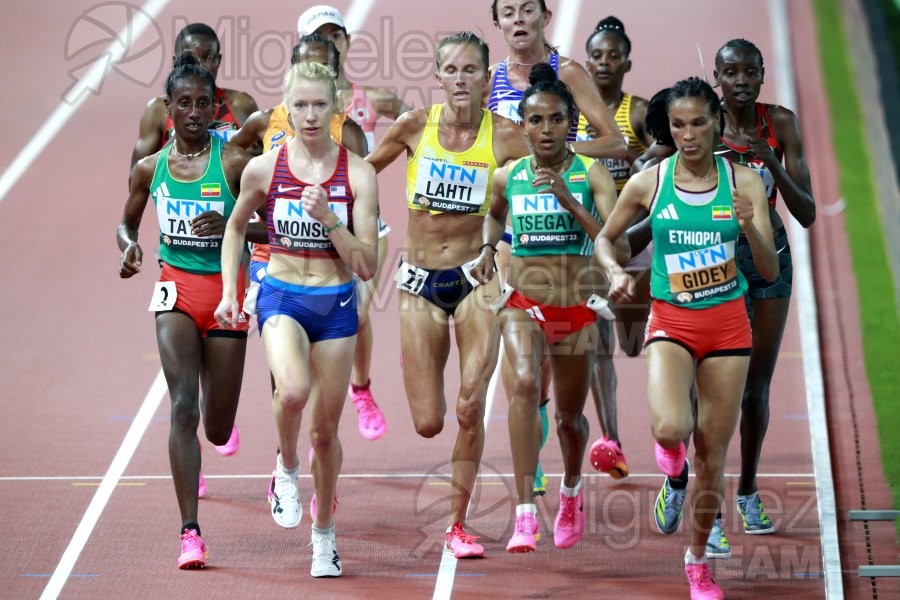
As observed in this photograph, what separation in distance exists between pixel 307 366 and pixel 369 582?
3.98ft

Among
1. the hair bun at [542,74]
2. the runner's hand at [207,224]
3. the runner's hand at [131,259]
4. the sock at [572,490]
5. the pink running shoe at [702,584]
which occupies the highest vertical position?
the hair bun at [542,74]

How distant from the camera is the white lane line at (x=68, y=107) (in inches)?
666

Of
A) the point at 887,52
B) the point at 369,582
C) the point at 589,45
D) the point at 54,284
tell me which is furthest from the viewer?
the point at 887,52

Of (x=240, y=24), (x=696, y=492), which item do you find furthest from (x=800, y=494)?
(x=240, y=24)

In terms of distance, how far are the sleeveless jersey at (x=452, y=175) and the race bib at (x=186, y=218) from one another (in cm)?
107

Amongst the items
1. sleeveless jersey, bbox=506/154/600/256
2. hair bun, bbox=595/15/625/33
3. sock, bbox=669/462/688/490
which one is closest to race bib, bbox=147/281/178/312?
sleeveless jersey, bbox=506/154/600/256

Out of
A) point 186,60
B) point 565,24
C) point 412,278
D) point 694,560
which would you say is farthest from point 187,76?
point 565,24

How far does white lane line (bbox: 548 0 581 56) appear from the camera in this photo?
20.1 meters

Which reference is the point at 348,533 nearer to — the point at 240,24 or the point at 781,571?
the point at 781,571

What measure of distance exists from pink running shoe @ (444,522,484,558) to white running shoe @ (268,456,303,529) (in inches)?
34.5

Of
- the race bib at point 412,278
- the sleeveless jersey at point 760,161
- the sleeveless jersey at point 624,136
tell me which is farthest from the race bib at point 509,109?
the sleeveless jersey at point 760,161

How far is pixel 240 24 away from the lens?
20.5 meters

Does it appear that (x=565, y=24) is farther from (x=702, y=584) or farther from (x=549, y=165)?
(x=702, y=584)

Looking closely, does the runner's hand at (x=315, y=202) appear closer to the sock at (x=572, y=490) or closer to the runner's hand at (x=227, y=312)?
the runner's hand at (x=227, y=312)
